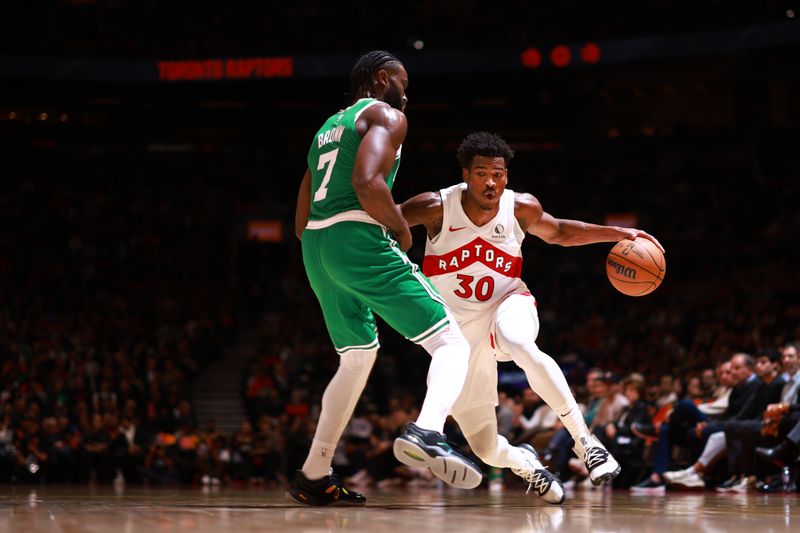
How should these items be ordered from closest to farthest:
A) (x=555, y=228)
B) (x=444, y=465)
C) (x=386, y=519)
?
(x=386, y=519), (x=444, y=465), (x=555, y=228)

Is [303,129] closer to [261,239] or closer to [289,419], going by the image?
[261,239]

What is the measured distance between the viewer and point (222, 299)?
2175cm

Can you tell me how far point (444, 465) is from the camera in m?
4.22

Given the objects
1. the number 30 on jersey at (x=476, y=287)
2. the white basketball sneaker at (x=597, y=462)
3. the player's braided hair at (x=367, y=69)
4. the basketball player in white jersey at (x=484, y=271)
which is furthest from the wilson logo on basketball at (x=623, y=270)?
the player's braided hair at (x=367, y=69)

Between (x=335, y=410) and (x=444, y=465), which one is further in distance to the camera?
(x=335, y=410)

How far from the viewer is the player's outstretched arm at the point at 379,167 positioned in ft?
14.8

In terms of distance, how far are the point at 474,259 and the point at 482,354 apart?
0.49 metres

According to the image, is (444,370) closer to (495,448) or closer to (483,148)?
(495,448)

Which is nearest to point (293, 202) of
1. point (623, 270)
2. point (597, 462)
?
point (623, 270)

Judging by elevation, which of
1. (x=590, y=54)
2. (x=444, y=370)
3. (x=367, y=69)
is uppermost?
(x=590, y=54)

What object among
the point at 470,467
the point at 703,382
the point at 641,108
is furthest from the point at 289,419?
the point at 641,108

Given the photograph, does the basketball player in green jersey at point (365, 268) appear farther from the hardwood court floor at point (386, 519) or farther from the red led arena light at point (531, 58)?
the red led arena light at point (531, 58)

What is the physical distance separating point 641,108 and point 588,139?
5.74ft

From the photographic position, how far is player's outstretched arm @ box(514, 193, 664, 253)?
18.0ft
